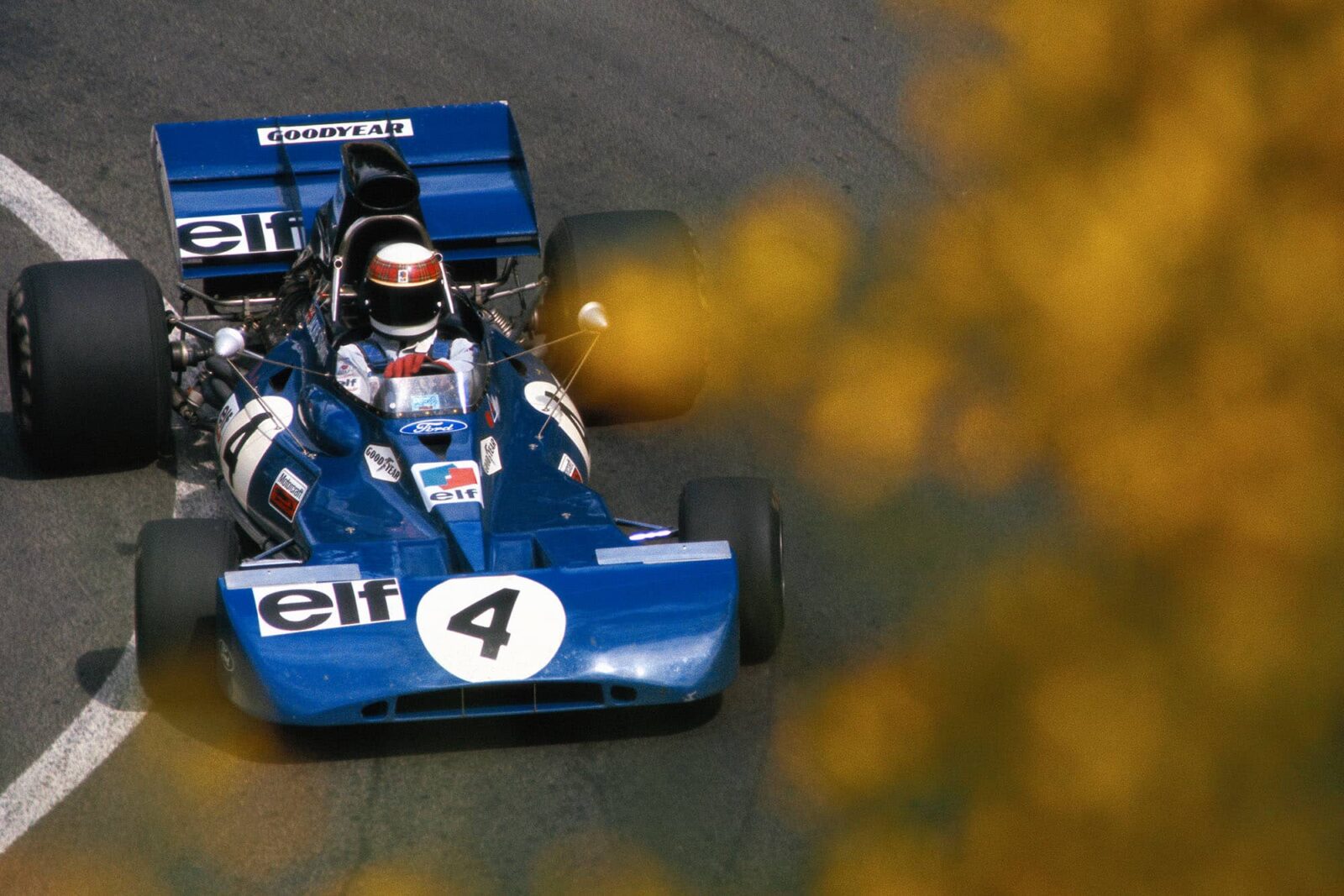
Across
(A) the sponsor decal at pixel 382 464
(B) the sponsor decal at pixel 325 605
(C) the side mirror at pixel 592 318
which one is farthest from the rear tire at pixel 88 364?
(B) the sponsor decal at pixel 325 605

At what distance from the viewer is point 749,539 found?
826cm

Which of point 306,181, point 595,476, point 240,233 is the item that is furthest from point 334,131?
point 595,476

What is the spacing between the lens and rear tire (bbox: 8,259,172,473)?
948 cm

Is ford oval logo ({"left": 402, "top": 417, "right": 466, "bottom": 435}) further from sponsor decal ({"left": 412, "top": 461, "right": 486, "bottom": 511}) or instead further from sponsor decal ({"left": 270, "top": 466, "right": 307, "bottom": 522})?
sponsor decal ({"left": 270, "top": 466, "right": 307, "bottom": 522})

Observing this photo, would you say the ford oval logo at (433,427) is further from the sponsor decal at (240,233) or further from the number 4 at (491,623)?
the sponsor decal at (240,233)

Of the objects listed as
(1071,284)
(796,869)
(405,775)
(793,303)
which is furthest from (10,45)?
(796,869)

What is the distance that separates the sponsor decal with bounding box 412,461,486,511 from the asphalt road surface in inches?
35.4

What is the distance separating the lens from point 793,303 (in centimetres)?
1174

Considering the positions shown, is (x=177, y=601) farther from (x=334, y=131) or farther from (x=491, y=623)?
(x=334, y=131)

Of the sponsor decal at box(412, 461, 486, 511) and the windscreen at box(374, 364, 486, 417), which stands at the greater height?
the windscreen at box(374, 364, 486, 417)

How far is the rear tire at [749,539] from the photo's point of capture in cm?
825

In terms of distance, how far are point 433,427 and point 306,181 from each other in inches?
100

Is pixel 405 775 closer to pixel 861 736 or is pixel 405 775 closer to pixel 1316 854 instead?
pixel 861 736

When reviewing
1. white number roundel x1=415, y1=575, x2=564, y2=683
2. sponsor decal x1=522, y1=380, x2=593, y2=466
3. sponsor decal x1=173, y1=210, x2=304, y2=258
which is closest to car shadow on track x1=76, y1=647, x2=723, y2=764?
white number roundel x1=415, y1=575, x2=564, y2=683
